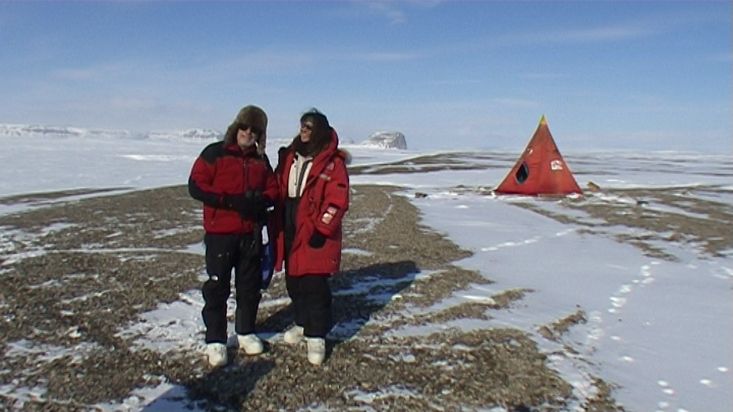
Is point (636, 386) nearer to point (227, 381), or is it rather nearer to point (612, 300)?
point (612, 300)

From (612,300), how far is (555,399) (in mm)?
3050

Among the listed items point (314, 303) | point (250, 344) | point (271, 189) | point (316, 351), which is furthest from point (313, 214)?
point (250, 344)

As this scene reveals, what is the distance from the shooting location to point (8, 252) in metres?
8.34

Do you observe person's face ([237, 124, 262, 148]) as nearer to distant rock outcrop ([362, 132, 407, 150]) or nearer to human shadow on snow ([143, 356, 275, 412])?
human shadow on snow ([143, 356, 275, 412])

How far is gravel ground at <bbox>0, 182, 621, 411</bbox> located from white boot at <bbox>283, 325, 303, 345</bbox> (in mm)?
93

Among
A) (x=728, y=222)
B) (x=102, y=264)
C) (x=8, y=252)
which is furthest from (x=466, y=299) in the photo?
(x=728, y=222)

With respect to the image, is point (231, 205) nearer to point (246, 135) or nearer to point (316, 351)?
point (246, 135)

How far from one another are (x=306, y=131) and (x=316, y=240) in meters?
0.79

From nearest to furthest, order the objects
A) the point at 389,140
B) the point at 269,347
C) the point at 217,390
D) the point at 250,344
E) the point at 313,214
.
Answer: the point at 217,390 < the point at 313,214 < the point at 250,344 < the point at 269,347 < the point at 389,140

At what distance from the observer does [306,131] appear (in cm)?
438

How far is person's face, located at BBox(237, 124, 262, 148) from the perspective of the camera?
424 centimetres

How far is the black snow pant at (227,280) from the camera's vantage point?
4.34 meters

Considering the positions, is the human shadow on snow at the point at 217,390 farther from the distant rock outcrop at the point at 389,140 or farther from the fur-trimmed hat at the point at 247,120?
the distant rock outcrop at the point at 389,140

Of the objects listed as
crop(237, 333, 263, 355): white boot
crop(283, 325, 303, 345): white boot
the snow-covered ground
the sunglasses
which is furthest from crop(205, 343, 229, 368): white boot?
the sunglasses
